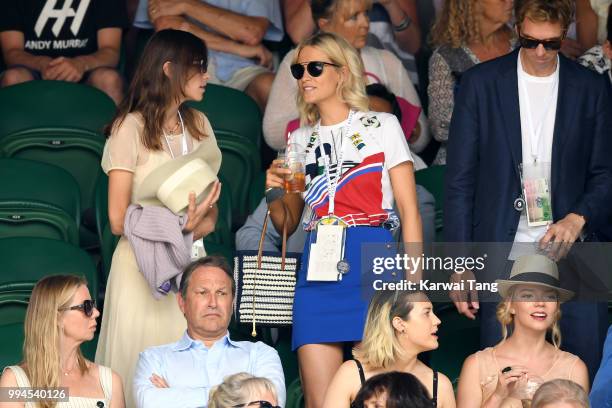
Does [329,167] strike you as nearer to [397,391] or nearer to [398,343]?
[398,343]

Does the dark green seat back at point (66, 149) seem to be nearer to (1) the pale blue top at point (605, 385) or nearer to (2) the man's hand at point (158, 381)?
(2) the man's hand at point (158, 381)

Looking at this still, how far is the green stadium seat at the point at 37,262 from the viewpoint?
686cm

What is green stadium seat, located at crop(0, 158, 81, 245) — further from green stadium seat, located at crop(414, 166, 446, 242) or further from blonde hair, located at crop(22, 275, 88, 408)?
green stadium seat, located at crop(414, 166, 446, 242)

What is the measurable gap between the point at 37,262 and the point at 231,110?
6.07 ft

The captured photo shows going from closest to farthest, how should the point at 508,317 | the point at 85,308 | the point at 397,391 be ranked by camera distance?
1. the point at 397,391
2. the point at 85,308
3. the point at 508,317

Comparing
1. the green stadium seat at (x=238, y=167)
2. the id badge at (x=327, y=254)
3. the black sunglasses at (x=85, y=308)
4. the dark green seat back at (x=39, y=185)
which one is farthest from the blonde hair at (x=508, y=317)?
the dark green seat back at (x=39, y=185)

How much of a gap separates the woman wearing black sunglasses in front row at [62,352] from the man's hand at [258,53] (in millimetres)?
3057

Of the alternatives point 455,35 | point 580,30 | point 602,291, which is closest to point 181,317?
point 602,291

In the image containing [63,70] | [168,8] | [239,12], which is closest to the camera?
[63,70]

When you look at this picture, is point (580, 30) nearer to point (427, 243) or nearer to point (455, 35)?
point (455, 35)

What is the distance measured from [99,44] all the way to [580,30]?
2.77m

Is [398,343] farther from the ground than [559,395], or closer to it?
farther from the ground

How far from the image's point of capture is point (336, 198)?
21.4 feet

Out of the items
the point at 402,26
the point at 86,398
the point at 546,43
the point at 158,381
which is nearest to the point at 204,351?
the point at 158,381
